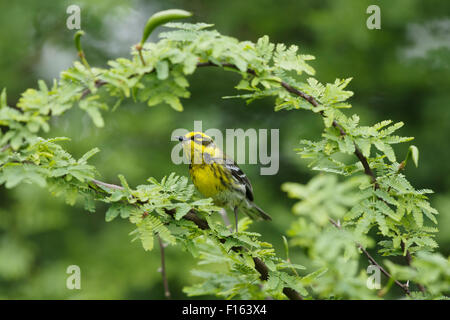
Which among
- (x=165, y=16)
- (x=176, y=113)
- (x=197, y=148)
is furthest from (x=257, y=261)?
(x=176, y=113)

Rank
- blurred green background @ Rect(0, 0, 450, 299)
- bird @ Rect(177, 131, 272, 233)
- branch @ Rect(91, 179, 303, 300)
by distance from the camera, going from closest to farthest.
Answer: branch @ Rect(91, 179, 303, 300) → bird @ Rect(177, 131, 272, 233) → blurred green background @ Rect(0, 0, 450, 299)

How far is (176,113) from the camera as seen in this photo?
26.7 feet

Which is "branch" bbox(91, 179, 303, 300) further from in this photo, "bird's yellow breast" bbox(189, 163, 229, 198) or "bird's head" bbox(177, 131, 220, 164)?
"bird's yellow breast" bbox(189, 163, 229, 198)

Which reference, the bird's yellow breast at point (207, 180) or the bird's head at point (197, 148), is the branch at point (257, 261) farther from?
the bird's yellow breast at point (207, 180)

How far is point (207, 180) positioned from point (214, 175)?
0.09m

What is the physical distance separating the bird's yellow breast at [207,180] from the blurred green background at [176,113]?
2.14 metres

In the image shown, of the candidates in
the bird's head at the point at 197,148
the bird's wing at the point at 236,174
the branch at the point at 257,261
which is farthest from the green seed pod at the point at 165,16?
the bird's wing at the point at 236,174

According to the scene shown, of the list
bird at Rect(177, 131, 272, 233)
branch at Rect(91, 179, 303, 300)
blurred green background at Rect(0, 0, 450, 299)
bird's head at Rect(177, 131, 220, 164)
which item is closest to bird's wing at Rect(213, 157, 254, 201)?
bird at Rect(177, 131, 272, 233)

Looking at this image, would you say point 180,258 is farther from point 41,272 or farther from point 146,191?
point 146,191

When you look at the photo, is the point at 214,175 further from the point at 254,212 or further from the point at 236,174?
the point at 254,212

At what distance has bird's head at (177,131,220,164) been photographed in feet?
15.0

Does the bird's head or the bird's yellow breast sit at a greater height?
the bird's head

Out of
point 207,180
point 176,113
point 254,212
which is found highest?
point 176,113
